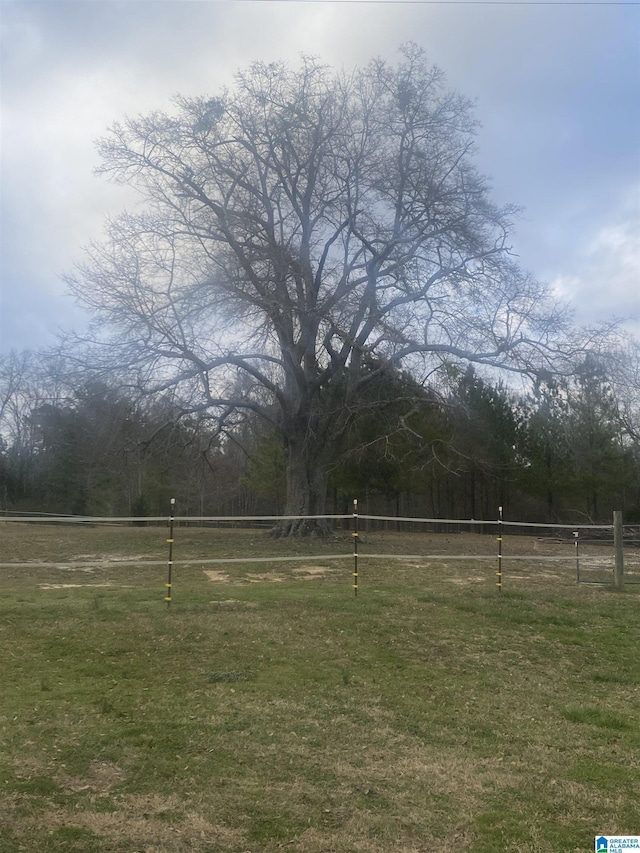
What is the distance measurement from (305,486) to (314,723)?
17693mm

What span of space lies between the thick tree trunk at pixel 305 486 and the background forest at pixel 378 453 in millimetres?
1596

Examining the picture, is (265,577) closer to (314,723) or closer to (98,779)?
(314,723)

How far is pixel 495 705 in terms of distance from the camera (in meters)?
5.58

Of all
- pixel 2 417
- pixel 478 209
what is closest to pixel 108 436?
pixel 478 209

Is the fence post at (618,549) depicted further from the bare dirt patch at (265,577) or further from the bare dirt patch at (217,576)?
the bare dirt patch at (217,576)

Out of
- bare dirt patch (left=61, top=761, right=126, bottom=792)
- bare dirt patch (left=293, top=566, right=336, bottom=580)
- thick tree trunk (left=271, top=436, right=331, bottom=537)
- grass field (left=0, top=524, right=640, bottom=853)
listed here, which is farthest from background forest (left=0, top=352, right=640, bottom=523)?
bare dirt patch (left=61, top=761, right=126, bottom=792)

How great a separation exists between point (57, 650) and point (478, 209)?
1821cm

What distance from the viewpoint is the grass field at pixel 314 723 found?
3.43m

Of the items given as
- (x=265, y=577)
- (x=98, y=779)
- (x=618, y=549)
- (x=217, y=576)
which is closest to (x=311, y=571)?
(x=265, y=577)

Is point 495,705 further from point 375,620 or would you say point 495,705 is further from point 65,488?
point 65,488

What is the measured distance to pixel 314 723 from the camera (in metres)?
4.94

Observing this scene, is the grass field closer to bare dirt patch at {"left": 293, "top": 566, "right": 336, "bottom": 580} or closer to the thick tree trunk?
bare dirt patch at {"left": 293, "top": 566, "right": 336, "bottom": 580}

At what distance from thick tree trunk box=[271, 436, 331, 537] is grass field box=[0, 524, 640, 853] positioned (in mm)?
12213

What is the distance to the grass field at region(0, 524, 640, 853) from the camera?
343 cm
